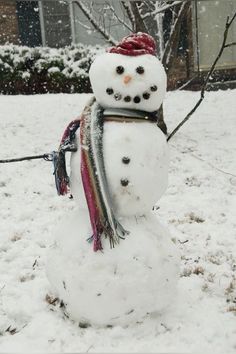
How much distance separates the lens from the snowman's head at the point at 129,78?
2736 mm

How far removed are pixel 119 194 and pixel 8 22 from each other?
36.7ft

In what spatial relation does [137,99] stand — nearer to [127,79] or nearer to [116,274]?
[127,79]

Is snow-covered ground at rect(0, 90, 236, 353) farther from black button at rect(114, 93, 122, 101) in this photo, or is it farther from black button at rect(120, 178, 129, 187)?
black button at rect(114, 93, 122, 101)

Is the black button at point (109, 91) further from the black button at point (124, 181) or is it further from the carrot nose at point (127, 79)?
the black button at point (124, 181)

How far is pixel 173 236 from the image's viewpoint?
14.6ft

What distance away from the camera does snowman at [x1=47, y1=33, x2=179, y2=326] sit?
2.74 metres

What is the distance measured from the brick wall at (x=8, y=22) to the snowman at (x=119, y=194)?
1060 centimetres

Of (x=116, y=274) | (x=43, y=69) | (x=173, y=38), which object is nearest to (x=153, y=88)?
(x=116, y=274)

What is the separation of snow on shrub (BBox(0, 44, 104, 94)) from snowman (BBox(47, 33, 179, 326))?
836 cm

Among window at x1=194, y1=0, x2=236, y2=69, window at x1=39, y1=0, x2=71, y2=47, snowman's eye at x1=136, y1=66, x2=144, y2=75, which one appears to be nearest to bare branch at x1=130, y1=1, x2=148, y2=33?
snowman's eye at x1=136, y1=66, x2=144, y2=75

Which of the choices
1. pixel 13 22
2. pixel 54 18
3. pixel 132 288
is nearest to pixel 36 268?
pixel 132 288

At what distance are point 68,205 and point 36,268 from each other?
59.8 inches

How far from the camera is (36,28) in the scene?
43.9ft

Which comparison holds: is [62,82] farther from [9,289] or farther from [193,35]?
[9,289]
